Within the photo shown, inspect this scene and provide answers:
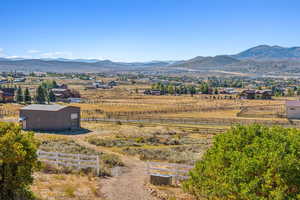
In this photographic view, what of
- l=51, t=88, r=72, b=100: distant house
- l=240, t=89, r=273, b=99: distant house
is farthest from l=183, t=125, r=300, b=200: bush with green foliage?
l=240, t=89, r=273, b=99: distant house

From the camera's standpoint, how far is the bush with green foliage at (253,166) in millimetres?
10484

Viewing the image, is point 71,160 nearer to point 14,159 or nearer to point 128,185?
point 128,185

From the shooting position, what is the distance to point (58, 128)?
45219 millimetres

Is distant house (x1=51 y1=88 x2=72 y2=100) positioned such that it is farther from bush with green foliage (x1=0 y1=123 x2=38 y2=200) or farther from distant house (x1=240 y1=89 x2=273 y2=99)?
bush with green foliage (x1=0 y1=123 x2=38 y2=200)

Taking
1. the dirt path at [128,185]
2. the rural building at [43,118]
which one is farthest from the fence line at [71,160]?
the rural building at [43,118]

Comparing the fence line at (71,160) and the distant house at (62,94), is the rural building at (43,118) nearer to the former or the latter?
the fence line at (71,160)

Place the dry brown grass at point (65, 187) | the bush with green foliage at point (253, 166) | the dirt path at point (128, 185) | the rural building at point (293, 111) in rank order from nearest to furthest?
the bush with green foliage at point (253, 166)
the dry brown grass at point (65, 187)
the dirt path at point (128, 185)
the rural building at point (293, 111)

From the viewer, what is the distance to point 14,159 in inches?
451

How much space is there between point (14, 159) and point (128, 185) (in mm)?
7843

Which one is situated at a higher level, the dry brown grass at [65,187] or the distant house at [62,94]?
the dry brown grass at [65,187]

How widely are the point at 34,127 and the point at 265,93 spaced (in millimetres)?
99014

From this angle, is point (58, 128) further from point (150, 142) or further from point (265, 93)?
point (265, 93)

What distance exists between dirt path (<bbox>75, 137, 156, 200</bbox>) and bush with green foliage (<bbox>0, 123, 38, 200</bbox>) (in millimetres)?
4592

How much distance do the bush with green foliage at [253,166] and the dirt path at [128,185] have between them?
12.8 feet
